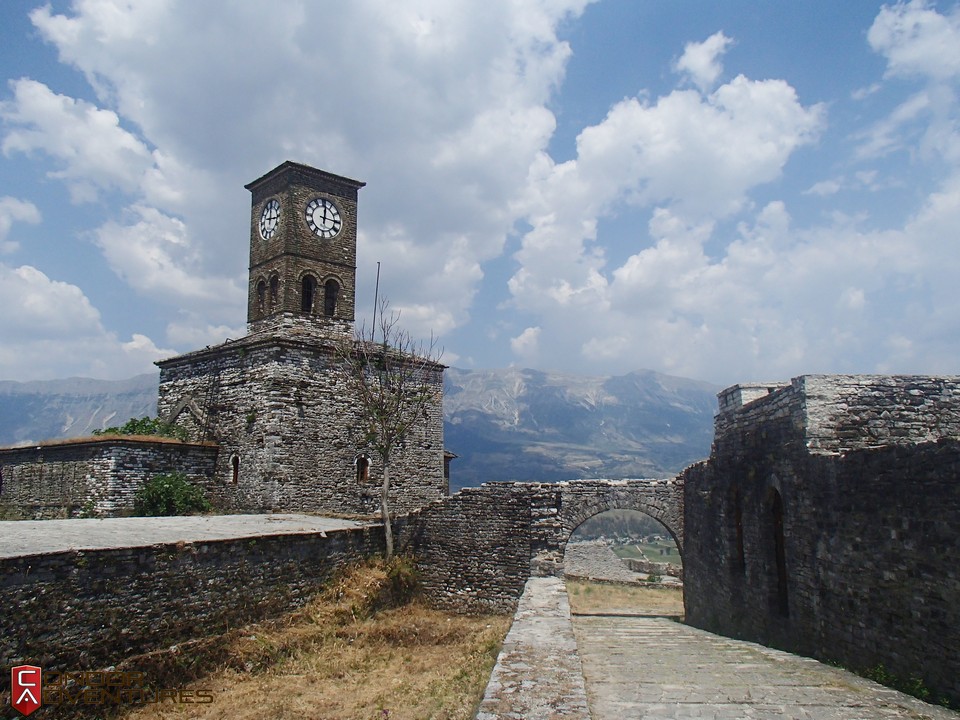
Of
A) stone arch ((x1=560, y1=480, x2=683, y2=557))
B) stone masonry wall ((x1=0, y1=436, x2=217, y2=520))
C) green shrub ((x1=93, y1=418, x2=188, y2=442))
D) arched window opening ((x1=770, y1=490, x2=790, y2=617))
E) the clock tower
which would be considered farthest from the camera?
the clock tower

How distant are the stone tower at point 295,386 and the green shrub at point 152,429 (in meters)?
0.37

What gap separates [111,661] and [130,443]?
11825mm

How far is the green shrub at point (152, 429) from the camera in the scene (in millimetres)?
24688

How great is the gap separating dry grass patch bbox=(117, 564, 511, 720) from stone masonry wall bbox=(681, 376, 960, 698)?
16.1ft

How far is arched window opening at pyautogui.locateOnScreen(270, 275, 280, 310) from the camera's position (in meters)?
26.2

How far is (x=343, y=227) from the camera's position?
90.8 ft

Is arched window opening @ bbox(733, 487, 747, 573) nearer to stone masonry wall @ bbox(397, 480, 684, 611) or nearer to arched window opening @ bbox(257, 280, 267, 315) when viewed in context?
stone masonry wall @ bbox(397, 480, 684, 611)

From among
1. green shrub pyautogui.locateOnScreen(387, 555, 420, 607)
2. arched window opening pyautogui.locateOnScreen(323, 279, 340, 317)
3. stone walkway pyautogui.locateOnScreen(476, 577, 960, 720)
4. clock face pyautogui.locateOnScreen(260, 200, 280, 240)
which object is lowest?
green shrub pyautogui.locateOnScreen(387, 555, 420, 607)

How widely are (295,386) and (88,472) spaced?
22.1 ft

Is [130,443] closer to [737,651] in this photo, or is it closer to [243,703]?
[243,703]

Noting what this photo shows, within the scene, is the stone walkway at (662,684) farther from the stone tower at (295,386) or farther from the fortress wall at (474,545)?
the stone tower at (295,386)

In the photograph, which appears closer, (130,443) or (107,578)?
(107,578)

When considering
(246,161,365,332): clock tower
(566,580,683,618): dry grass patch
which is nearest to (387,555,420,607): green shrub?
(566,580,683,618): dry grass patch

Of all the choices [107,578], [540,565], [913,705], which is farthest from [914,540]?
[107,578]
